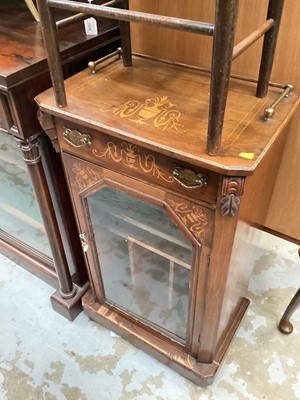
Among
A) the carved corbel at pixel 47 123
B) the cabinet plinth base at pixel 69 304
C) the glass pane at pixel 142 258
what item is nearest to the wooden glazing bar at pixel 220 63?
the glass pane at pixel 142 258

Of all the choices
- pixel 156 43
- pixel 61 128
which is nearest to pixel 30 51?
pixel 61 128

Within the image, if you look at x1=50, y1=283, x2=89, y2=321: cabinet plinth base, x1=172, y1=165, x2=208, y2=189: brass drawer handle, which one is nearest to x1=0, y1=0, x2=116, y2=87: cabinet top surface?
x1=172, y1=165, x2=208, y2=189: brass drawer handle

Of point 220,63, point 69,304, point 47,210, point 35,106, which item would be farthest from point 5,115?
point 69,304

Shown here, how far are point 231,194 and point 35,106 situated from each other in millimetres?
453

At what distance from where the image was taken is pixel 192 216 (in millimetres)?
688

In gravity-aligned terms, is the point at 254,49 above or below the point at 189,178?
above

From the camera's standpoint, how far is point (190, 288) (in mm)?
835

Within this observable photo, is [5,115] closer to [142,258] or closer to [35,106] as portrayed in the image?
[35,106]

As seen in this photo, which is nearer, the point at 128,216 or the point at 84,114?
the point at 84,114

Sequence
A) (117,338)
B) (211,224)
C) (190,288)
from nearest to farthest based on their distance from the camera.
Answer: (211,224), (190,288), (117,338)

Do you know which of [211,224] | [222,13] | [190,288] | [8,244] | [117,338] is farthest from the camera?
[8,244]

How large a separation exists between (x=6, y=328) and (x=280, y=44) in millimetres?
1111

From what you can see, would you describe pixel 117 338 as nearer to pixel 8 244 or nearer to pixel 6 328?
pixel 6 328

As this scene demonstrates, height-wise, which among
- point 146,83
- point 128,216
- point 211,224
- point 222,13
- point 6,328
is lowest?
point 6,328
